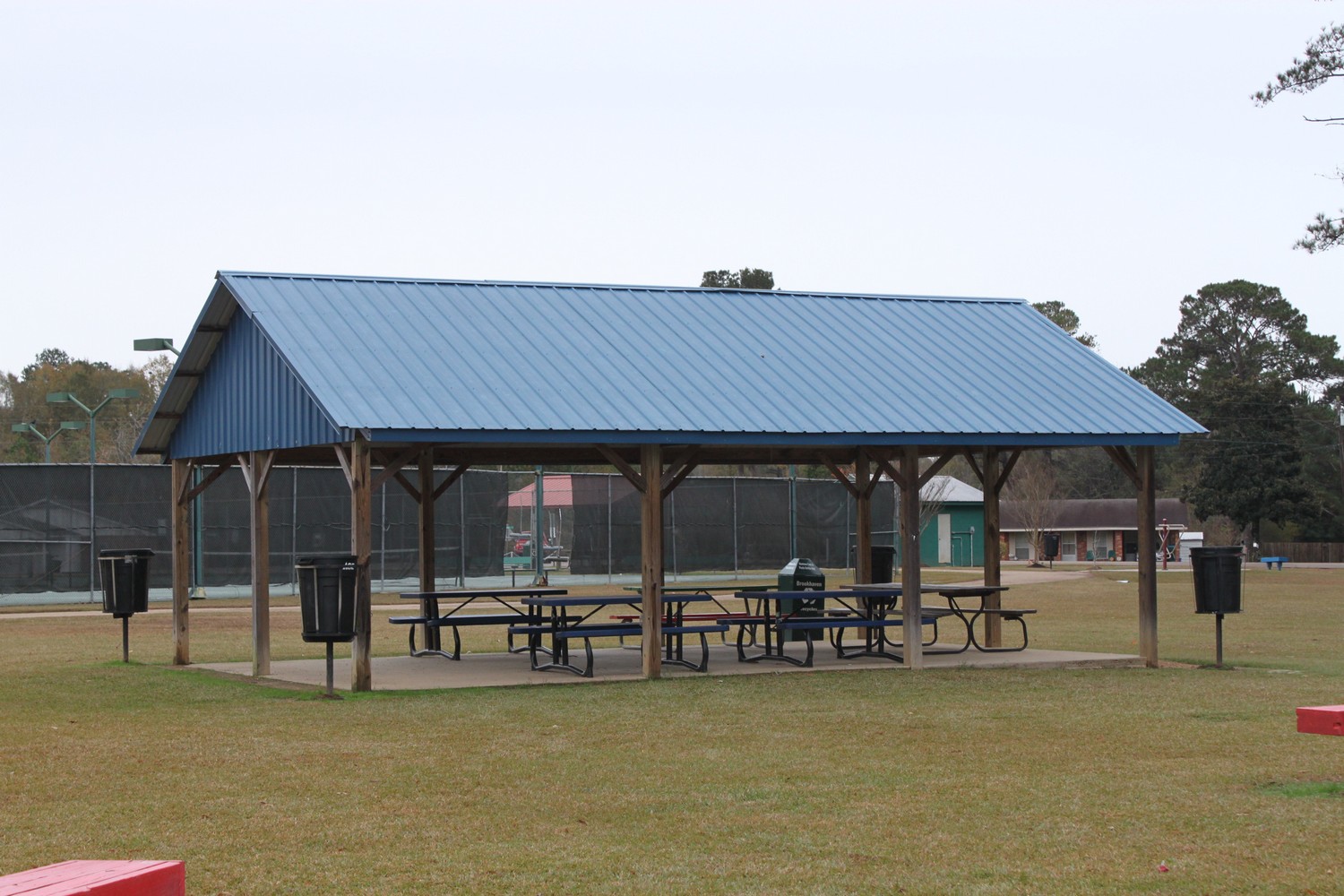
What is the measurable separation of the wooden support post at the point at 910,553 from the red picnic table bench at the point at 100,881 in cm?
1262

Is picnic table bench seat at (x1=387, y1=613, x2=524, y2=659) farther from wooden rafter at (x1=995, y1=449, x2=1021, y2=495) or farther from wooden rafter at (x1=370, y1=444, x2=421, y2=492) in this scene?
wooden rafter at (x1=995, y1=449, x2=1021, y2=495)

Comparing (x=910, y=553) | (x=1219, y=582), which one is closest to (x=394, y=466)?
(x=910, y=553)

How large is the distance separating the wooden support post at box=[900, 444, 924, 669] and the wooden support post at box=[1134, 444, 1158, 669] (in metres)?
2.46

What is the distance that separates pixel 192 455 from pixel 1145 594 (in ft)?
35.3

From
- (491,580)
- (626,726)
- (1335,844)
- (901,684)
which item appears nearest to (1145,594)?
(901,684)

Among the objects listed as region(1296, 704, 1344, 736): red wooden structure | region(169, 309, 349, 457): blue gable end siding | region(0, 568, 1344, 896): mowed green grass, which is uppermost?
region(169, 309, 349, 457): blue gable end siding

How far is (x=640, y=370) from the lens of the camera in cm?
1659

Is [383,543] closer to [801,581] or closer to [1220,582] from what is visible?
[801,581]

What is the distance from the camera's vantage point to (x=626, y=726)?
11.7 meters

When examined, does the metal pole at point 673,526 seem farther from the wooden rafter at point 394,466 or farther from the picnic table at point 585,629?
the wooden rafter at point 394,466

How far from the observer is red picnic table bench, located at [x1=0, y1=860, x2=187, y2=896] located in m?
3.90

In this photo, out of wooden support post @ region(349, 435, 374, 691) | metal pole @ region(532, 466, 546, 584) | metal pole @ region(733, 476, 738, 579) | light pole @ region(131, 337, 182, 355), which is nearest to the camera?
wooden support post @ region(349, 435, 374, 691)

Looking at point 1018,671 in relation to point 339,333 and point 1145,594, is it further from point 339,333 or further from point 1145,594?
point 339,333

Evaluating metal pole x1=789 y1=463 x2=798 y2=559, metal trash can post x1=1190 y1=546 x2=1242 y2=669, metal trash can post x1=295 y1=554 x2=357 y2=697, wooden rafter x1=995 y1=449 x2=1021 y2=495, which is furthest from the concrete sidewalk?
metal pole x1=789 y1=463 x2=798 y2=559
